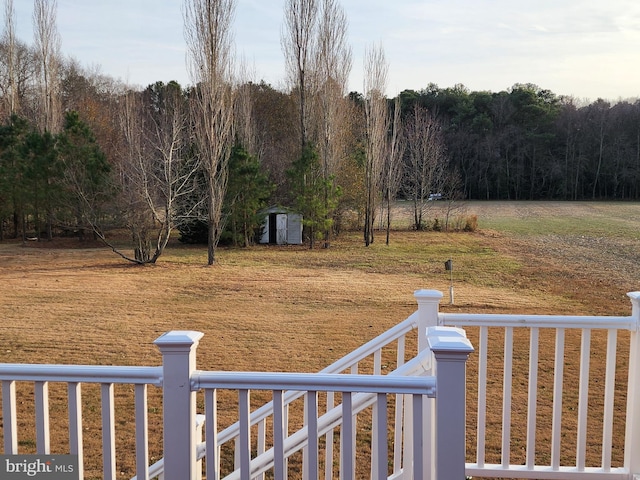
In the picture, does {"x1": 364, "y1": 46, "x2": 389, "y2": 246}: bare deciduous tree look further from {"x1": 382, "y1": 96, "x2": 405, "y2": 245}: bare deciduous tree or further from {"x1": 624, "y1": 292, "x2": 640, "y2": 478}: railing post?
{"x1": 624, "y1": 292, "x2": 640, "y2": 478}: railing post

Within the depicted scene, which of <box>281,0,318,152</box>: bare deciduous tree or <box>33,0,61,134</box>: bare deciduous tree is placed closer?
<box>281,0,318,152</box>: bare deciduous tree

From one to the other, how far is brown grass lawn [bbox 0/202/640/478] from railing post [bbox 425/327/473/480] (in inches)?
103

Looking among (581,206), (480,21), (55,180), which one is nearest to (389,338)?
(480,21)

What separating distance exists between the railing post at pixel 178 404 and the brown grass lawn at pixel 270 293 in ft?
7.66

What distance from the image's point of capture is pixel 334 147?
22.2m

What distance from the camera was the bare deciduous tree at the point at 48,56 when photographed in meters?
23.6

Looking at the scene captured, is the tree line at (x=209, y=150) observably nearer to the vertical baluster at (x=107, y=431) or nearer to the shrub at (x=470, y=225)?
the shrub at (x=470, y=225)

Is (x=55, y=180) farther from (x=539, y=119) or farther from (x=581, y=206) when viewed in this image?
(x=539, y=119)

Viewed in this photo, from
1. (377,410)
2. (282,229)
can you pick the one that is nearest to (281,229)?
(282,229)

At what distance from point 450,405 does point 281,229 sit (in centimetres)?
2086

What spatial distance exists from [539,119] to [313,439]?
2017 inches

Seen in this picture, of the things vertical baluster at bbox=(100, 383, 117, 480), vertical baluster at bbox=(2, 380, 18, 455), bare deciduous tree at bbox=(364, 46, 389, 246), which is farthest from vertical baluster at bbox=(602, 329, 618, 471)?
bare deciduous tree at bbox=(364, 46, 389, 246)

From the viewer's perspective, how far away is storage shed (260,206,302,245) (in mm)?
22438

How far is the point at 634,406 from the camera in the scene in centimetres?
279
